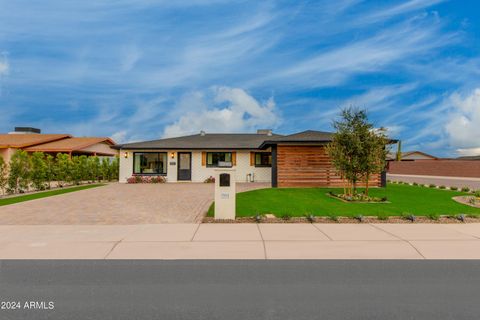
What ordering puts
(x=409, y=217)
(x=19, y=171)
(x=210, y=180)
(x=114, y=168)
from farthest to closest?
1. (x=114, y=168)
2. (x=210, y=180)
3. (x=19, y=171)
4. (x=409, y=217)

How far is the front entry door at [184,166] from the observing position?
2533cm

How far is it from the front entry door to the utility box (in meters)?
15.8

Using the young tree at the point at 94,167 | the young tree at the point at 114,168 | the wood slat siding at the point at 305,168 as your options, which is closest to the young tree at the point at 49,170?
the young tree at the point at 94,167

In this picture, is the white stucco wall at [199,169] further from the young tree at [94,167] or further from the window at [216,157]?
the young tree at [94,167]

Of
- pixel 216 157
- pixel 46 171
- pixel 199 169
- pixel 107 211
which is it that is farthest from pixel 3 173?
pixel 216 157

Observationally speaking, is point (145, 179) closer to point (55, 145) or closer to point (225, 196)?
point (55, 145)

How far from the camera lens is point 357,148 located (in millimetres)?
13844

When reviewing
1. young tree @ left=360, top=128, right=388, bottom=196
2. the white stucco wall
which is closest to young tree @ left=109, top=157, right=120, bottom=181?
the white stucco wall

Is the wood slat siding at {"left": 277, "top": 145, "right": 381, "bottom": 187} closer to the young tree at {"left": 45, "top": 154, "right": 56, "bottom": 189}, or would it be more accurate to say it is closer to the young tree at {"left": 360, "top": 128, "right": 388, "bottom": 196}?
the young tree at {"left": 360, "top": 128, "right": 388, "bottom": 196}

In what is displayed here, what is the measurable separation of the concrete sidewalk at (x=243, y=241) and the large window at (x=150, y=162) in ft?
55.7

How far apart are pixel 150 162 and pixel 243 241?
→ 20072mm
